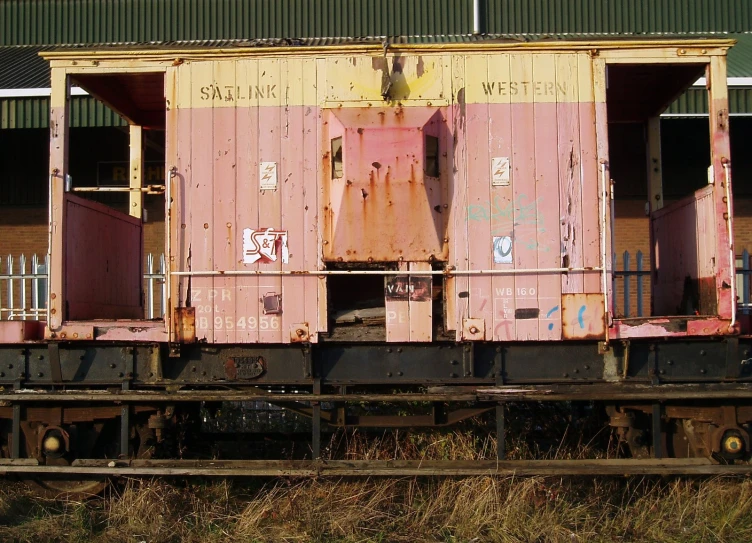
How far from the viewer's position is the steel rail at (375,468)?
604 cm

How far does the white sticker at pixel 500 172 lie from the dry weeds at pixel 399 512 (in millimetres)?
2385

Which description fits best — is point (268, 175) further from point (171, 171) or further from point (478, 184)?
point (478, 184)

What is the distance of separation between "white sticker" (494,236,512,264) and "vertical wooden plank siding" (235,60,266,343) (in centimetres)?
191

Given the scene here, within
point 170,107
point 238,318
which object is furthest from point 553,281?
point 170,107

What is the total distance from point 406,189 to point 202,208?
1704 mm

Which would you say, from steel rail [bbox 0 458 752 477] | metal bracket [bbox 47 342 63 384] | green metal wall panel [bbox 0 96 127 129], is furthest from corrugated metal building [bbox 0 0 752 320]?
steel rail [bbox 0 458 752 477]

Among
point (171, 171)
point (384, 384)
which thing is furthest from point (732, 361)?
point (171, 171)

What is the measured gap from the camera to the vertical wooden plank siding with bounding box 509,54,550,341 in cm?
621

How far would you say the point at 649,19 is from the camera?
1463cm

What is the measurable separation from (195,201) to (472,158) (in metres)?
2.32

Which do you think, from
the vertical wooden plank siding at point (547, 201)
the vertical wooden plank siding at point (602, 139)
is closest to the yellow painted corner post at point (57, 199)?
the vertical wooden plank siding at point (547, 201)

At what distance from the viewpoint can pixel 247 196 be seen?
6.36 meters

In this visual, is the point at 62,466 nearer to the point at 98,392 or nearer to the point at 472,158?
the point at 98,392

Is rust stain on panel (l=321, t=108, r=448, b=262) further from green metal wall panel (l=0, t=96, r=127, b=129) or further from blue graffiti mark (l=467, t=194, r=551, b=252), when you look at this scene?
green metal wall panel (l=0, t=96, r=127, b=129)
